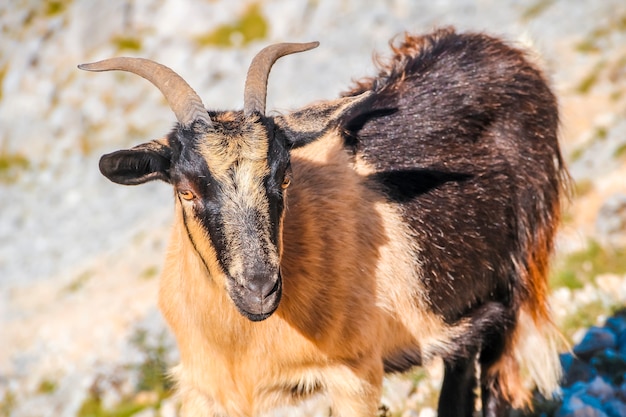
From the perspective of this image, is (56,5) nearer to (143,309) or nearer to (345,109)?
(143,309)

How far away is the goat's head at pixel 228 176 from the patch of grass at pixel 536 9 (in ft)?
74.9

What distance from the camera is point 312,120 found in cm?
468

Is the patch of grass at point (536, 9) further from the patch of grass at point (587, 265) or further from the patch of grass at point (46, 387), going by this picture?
the patch of grass at point (46, 387)

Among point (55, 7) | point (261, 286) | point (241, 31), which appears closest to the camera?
point (261, 286)

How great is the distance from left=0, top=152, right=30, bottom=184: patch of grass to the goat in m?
30.4

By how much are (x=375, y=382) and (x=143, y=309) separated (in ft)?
35.2

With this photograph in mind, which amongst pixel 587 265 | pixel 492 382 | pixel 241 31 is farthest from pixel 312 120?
pixel 241 31

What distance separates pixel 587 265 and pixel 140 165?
649 centimetres

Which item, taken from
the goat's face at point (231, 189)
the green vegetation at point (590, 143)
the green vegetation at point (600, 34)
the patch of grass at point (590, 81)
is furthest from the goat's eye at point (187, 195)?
the green vegetation at point (600, 34)

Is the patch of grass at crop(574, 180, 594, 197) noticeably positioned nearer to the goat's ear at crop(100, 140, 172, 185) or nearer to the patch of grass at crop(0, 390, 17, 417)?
the goat's ear at crop(100, 140, 172, 185)

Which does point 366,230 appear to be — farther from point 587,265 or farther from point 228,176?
point 587,265

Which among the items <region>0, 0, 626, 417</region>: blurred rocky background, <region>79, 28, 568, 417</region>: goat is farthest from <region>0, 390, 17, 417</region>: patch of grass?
<region>79, 28, 568, 417</region>: goat

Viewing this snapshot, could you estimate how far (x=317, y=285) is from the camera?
14.7 ft

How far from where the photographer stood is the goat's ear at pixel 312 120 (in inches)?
179
